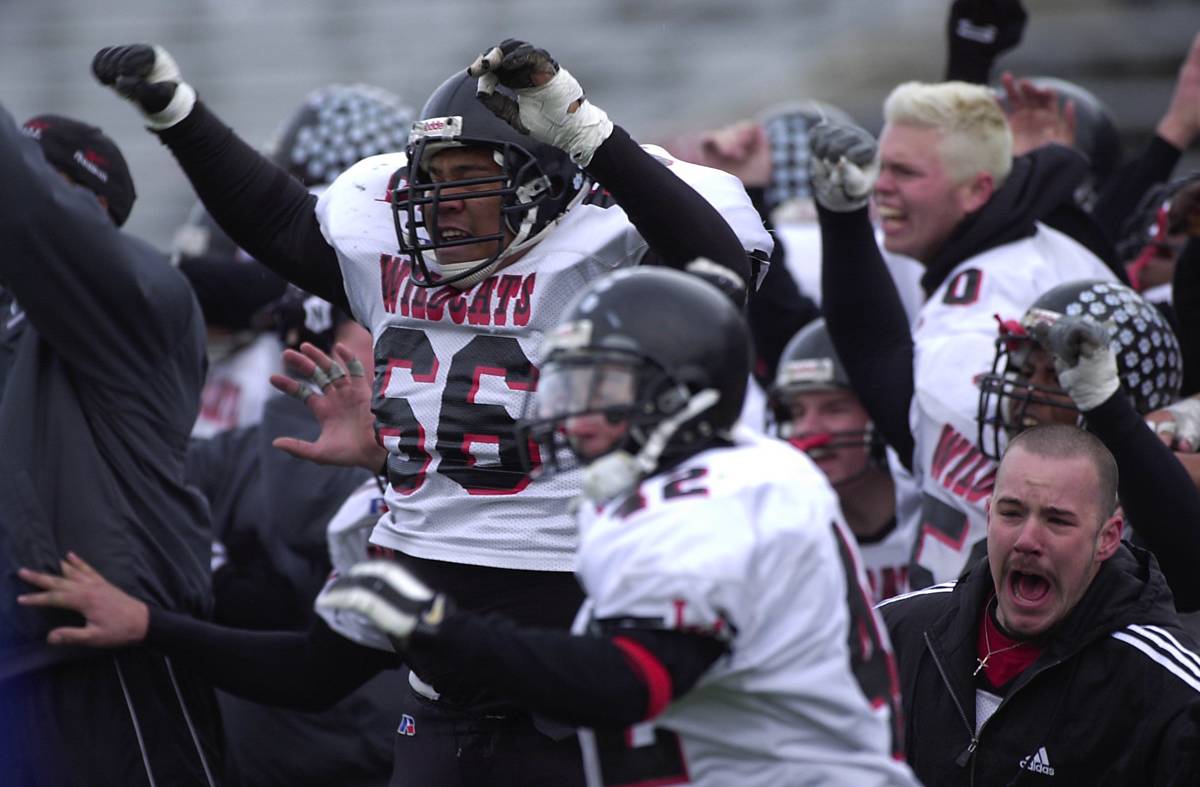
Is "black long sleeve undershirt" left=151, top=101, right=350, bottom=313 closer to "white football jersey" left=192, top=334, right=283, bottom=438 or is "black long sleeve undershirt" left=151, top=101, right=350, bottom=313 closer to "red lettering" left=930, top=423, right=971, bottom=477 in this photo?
"red lettering" left=930, top=423, right=971, bottom=477

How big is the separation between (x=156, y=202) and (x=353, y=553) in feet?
26.2

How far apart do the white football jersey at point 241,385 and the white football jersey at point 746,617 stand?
347 cm

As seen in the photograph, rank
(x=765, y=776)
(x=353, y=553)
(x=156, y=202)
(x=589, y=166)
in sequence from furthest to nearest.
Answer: (x=156, y=202) < (x=353, y=553) < (x=589, y=166) < (x=765, y=776)

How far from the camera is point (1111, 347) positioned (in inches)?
148

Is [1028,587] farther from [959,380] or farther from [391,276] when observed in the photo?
[391,276]

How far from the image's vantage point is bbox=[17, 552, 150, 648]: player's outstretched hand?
11.5 feet

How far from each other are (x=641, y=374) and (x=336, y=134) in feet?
11.7

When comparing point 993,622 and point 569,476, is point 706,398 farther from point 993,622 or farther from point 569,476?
point 993,622

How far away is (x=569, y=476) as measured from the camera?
9.92 ft

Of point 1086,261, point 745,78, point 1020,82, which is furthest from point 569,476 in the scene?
point 745,78


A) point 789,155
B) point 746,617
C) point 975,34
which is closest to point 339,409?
point 746,617

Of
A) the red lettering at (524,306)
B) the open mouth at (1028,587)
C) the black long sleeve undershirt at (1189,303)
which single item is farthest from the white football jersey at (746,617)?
the black long sleeve undershirt at (1189,303)

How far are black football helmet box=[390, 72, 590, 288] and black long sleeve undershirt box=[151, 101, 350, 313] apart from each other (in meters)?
0.30

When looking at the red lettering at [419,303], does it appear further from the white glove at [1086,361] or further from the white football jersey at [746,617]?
the white glove at [1086,361]
